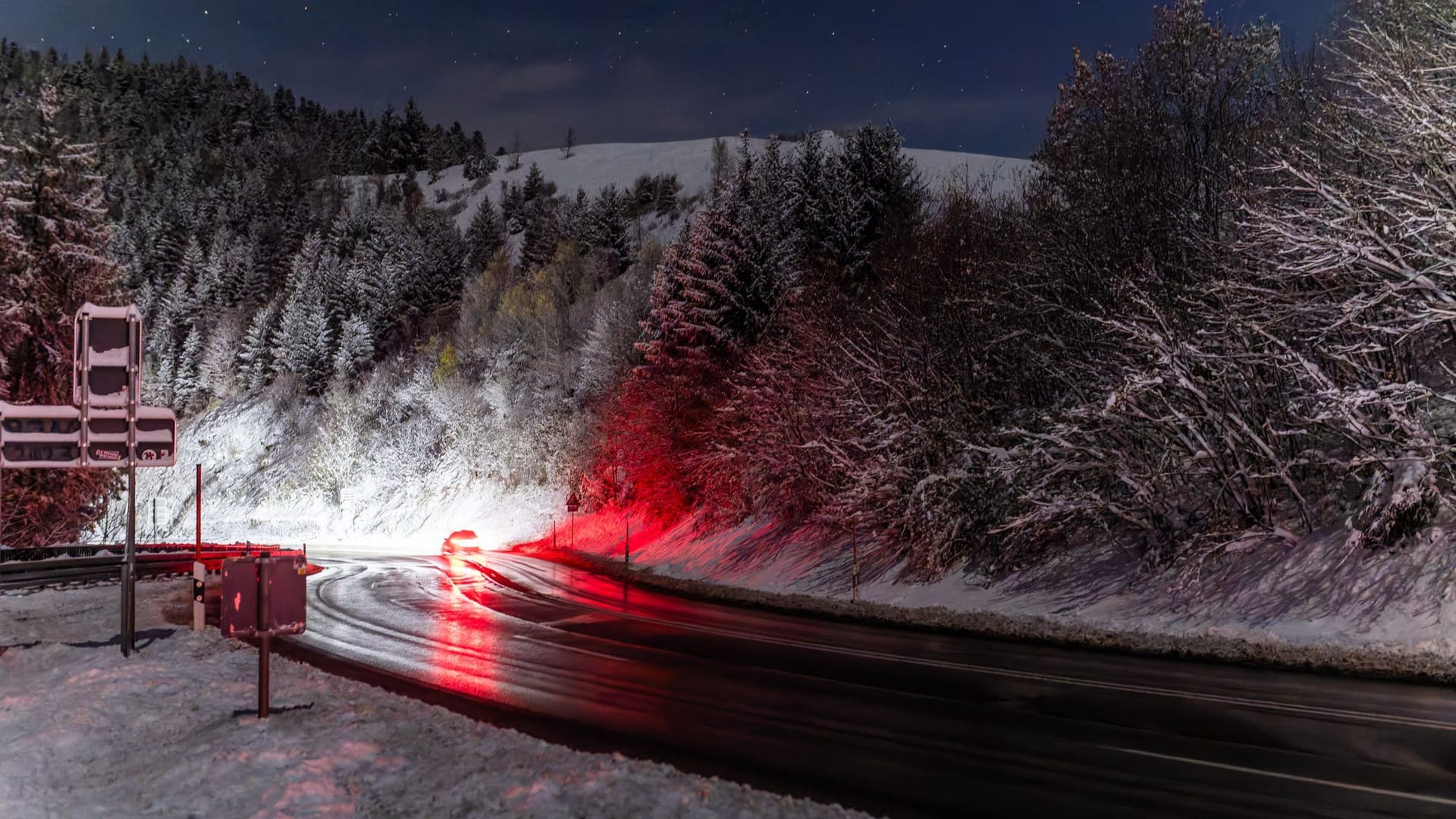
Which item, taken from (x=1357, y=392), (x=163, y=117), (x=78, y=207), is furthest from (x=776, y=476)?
(x=163, y=117)

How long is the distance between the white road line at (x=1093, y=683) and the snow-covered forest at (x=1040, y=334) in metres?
5.23

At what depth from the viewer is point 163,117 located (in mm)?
190000

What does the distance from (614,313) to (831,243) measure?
17434 mm

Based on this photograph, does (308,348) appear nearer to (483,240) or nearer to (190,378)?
(190,378)

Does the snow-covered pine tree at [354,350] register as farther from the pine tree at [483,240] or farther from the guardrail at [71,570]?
the guardrail at [71,570]

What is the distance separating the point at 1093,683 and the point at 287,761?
862cm

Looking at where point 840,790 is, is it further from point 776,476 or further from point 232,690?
point 776,476

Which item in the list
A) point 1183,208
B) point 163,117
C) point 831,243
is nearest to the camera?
point 1183,208

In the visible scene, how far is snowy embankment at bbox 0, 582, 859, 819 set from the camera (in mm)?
6074

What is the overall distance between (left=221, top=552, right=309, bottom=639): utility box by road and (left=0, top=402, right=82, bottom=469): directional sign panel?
5987mm

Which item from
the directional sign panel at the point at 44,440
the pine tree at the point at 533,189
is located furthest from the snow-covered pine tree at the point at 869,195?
the pine tree at the point at 533,189

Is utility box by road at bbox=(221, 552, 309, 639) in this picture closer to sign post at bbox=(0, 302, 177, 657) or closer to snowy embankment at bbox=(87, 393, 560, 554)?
sign post at bbox=(0, 302, 177, 657)

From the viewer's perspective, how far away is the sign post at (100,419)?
1229cm

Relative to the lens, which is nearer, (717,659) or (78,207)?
(717,659)
